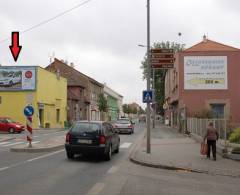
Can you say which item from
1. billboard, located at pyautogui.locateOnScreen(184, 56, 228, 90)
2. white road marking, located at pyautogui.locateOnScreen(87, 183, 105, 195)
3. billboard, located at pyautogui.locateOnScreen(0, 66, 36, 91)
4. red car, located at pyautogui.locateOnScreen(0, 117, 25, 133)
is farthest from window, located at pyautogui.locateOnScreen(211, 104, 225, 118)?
white road marking, located at pyautogui.locateOnScreen(87, 183, 105, 195)

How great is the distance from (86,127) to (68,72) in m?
62.5

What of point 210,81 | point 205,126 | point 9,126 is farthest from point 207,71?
point 9,126

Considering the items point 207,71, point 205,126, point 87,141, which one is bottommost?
A: point 87,141

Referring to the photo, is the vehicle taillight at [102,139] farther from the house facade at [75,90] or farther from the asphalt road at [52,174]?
the house facade at [75,90]

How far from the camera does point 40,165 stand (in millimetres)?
15281

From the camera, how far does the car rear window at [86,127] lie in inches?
691

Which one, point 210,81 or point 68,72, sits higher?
point 68,72

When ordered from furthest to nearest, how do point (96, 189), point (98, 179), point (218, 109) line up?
1. point (218, 109)
2. point (98, 179)
3. point (96, 189)

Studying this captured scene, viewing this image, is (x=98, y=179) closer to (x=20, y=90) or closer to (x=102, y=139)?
(x=102, y=139)

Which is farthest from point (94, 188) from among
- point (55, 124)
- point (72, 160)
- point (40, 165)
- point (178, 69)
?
point (55, 124)

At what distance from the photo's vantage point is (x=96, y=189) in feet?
34.1

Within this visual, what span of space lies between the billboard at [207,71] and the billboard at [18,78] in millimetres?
18247

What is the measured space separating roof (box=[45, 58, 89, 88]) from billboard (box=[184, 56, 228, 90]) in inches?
1417

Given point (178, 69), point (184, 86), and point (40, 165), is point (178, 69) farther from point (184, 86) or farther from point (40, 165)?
point (40, 165)
